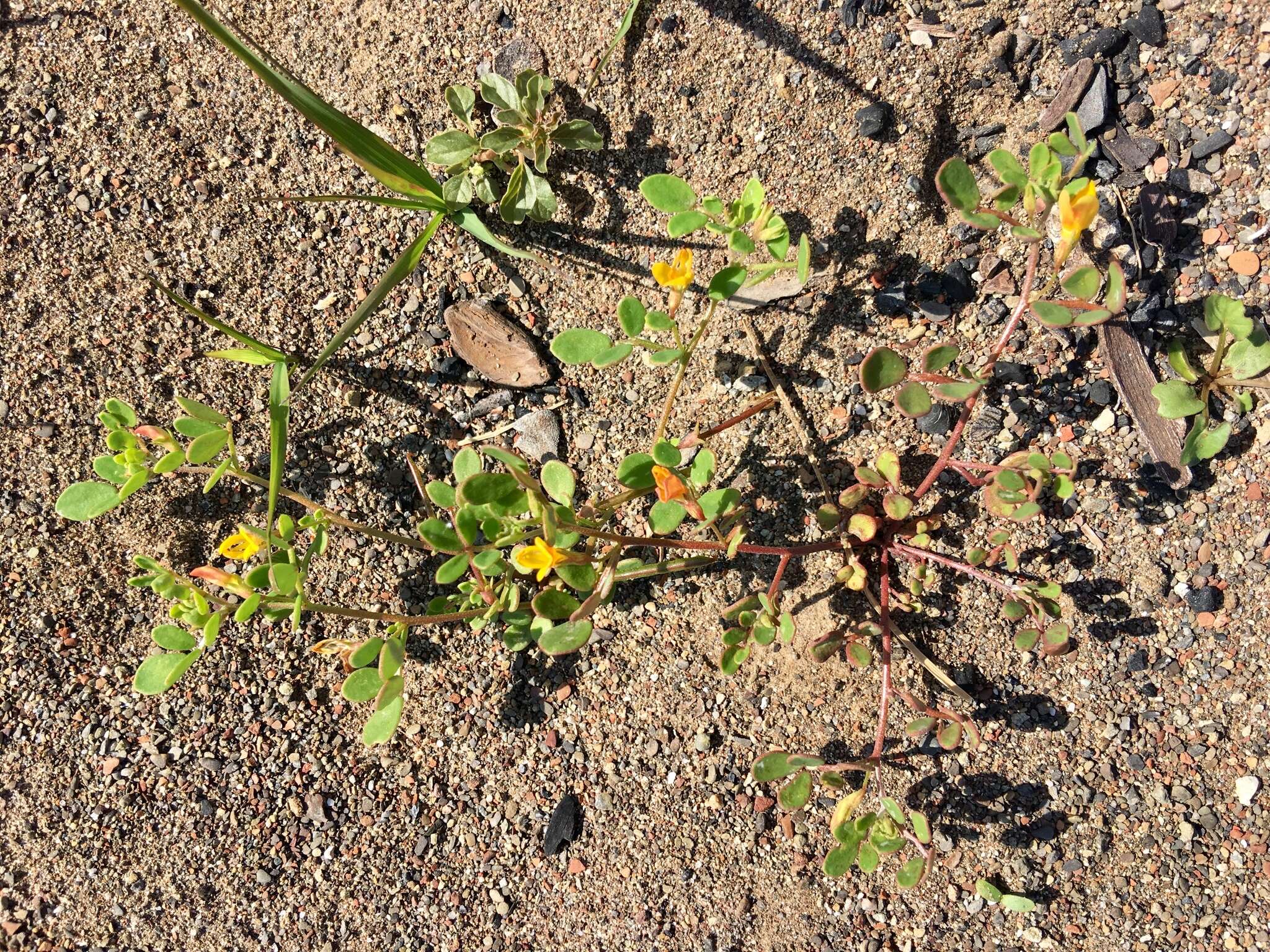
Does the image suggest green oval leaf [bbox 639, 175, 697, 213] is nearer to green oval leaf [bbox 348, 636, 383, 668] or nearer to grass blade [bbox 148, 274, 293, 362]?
grass blade [bbox 148, 274, 293, 362]

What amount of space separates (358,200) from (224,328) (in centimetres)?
43

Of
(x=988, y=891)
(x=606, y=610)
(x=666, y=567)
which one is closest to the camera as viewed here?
(x=666, y=567)

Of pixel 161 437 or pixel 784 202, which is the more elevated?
pixel 784 202

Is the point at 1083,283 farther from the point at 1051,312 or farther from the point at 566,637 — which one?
the point at 566,637

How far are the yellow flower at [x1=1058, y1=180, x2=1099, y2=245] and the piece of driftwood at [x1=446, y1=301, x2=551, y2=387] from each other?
4.16 ft

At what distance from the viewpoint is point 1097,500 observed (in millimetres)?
2238

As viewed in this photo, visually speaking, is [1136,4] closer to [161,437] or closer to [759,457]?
[759,457]

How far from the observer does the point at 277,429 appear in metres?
2.02

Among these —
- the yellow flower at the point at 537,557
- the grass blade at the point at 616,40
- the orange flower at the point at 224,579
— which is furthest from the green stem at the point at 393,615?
the grass blade at the point at 616,40

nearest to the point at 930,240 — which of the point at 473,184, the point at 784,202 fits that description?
the point at 784,202

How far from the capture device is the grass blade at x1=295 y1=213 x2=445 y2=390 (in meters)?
1.93

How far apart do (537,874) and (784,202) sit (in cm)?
186

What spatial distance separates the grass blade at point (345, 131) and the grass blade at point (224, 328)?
48 cm

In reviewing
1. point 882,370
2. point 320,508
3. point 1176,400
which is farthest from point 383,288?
point 1176,400
